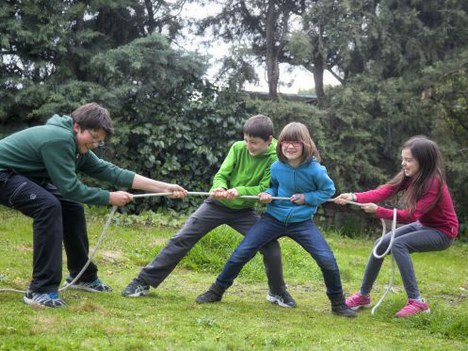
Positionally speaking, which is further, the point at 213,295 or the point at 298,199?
the point at 213,295

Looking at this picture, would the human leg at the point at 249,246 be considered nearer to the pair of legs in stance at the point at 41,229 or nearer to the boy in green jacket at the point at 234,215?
the boy in green jacket at the point at 234,215

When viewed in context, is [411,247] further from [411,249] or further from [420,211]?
[420,211]

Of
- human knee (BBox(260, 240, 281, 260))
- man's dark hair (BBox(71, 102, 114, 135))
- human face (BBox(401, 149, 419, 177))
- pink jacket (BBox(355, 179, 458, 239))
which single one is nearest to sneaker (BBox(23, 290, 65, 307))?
man's dark hair (BBox(71, 102, 114, 135))

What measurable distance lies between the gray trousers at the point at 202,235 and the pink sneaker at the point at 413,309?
105 centimetres

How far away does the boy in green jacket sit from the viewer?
523cm

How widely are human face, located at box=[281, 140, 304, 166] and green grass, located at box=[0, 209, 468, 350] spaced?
1.27 m

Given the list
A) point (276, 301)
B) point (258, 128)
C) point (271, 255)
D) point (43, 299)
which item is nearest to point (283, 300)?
point (276, 301)

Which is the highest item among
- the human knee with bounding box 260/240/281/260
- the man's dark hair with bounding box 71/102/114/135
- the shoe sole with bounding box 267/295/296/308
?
the man's dark hair with bounding box 71/102/114/135

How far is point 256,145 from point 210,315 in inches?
56.5

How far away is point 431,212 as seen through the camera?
5.28 meters

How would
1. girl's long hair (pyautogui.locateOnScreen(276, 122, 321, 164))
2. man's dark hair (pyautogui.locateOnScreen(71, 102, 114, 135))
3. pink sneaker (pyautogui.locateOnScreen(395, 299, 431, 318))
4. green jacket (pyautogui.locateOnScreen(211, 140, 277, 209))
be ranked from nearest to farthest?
man's dark hair (pyautogui.locateOnScreen(71, 102, 114, 135)) < girl's long hair (pyautogui.locateOnScreen(276, 122, 321, 164)) < pink sneaker (pyautogui.locateOnScreen(395, 299, 431, 318)) < green jacket (pyautogui.locateOnScreen(211, 140, 277, 209))

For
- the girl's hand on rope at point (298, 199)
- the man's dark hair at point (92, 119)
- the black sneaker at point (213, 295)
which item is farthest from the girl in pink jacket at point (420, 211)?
the man's dark hair at point (92, 119)

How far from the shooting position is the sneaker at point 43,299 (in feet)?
14.8

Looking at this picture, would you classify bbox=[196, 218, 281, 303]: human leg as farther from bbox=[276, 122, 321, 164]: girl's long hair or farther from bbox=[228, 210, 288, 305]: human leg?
bbox=[276, 122, 321, 164]: girl's long hair
